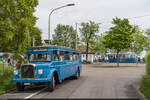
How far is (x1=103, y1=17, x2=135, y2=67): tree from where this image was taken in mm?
36625

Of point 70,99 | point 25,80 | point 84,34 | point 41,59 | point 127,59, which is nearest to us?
point 70,99

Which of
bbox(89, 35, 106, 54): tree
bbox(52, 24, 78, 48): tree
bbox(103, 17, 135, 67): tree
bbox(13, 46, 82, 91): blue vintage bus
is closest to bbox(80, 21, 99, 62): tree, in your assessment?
bbox(89, 35, 106, 54): tree

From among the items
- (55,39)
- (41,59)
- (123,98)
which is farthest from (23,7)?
(55,39)

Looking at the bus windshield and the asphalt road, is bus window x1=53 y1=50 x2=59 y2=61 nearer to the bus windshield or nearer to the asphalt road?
the bus windshield

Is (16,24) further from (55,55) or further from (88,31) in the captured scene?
(88,31)

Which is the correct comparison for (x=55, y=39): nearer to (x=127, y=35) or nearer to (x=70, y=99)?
(x=127, y=35)

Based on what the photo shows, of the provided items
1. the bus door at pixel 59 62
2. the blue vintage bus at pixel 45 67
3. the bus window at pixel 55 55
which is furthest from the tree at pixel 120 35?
the bus window at pixel 55 55

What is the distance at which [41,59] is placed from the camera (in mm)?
12719

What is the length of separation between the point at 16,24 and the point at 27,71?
311 cm

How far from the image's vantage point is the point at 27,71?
37.1 feet

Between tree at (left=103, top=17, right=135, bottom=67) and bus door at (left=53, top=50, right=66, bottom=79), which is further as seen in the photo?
tree at (left=103, top=17, right=135, bottom=67)

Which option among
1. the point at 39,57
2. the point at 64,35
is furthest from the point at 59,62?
the point at 64,35

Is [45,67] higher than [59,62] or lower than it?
lower

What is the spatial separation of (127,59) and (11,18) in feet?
161
